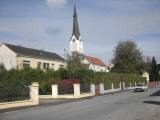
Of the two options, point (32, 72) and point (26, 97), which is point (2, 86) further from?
point (32, 72)

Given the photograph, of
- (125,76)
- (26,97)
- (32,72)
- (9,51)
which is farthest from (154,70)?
(26,97)

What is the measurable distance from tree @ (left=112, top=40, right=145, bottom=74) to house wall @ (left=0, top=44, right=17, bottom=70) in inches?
1704

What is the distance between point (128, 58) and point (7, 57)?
155 feet

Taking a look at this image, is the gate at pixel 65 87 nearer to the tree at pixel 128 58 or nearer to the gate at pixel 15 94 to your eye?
the gate at pixel 15 94

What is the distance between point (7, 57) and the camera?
59656 mm

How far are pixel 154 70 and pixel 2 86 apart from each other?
113691 millimetres

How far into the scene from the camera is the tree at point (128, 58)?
97231 mm

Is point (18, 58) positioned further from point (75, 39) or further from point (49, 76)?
point (75, 39)

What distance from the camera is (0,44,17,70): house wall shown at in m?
58.6

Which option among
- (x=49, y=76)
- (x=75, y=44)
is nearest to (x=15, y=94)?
(x=49, y=76)

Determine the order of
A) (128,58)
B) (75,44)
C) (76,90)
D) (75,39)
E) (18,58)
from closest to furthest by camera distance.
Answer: (76,90) → (18,58) → (128,58) → (75,39) → (75,44)

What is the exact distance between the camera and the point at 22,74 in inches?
1693

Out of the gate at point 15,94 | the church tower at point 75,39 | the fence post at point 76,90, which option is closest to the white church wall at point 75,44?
the church tower at point 75,39

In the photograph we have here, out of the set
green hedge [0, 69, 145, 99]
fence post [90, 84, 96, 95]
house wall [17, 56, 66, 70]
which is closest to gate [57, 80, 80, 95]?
green hedge [0, 69, 145, 99]
